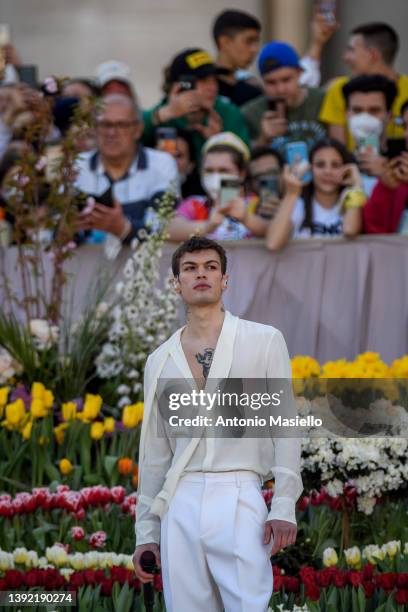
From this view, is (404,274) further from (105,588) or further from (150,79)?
(150,79)


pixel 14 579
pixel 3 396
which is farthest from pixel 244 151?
pixel 14 579

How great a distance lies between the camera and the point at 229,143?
732 cm

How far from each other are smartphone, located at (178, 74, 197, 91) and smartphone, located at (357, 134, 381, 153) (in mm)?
1122

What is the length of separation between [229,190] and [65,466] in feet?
7.39

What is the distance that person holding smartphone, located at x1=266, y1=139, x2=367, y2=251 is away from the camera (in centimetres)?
700

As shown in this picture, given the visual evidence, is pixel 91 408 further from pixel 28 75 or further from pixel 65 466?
pixel 28 75

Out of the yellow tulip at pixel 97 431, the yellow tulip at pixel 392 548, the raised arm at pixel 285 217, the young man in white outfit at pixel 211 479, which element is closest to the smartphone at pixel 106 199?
the raised arm at pixel 285 217

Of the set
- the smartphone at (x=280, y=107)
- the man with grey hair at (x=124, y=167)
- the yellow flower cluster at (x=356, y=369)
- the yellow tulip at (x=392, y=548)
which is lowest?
the yellow tulip at (x=392, y=548)

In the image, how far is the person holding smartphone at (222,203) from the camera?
696cm

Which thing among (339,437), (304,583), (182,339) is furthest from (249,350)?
(339,437)

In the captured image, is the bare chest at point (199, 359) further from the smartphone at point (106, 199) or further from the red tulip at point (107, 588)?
the smartphone at point (106, 199)

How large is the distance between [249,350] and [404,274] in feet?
12.8

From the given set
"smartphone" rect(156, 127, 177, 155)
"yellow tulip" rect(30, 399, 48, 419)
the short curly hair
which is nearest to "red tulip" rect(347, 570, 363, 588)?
the short curly hair

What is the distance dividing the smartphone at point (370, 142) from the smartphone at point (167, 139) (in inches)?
43.5
